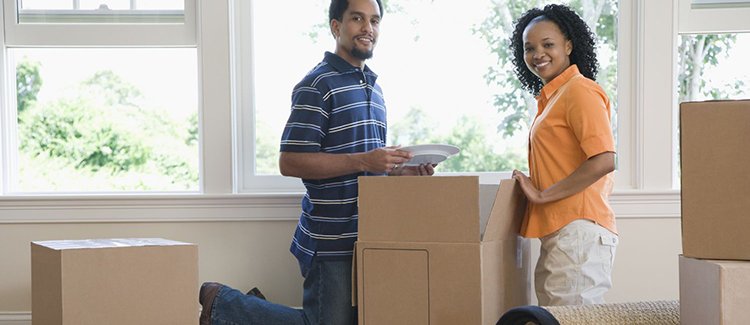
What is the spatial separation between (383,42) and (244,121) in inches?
22.8

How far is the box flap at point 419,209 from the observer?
2086 mm

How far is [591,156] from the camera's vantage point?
2137 mm

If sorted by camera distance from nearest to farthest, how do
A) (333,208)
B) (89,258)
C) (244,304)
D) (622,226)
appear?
(89,258) → (333,208) → (244,304) → (622,226)

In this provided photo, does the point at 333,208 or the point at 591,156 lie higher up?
the point at 591,156

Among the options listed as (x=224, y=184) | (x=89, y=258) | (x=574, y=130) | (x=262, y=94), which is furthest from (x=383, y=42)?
(x=89, y=258)

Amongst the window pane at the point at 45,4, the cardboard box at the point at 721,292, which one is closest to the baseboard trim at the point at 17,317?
the window pane at the point at 45,4

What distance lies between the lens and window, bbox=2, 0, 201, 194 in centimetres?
303

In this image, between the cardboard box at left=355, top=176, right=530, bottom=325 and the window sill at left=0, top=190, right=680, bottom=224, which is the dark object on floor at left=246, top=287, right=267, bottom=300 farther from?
the cardboard box at left=355, top=176, right=530, bottom=325

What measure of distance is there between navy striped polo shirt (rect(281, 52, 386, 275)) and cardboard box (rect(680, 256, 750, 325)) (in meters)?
1.20

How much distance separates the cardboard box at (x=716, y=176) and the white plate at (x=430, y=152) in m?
0.88

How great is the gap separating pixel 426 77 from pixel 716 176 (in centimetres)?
164

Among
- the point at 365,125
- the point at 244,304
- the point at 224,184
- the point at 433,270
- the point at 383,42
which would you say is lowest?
the point at 244,304

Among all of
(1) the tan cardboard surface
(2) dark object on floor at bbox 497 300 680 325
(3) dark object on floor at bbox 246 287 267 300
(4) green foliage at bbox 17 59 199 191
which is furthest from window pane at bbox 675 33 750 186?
(4) green foliage at bbox 17 59 199 191

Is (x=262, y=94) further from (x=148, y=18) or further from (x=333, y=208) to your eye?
(x=333, y=208)
